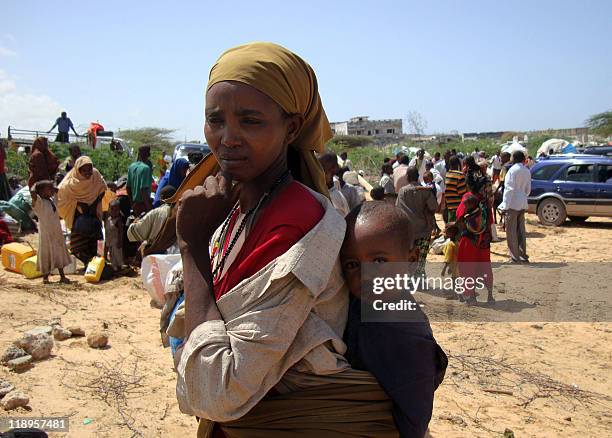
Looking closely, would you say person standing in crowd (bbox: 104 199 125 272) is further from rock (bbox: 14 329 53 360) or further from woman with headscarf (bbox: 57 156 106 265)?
rock (bbox: 14 329 53 360)

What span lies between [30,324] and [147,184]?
3.28 meters

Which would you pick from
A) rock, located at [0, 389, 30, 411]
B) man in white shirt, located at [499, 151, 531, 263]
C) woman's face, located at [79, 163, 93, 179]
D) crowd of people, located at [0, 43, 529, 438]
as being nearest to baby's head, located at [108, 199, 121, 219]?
woman's face, located at [79, 163, 93, 179]

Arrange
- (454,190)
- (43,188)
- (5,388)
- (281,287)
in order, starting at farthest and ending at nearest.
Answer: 1. (454,190)
2. (43,188)
3. (5,388)
4. (281,287)

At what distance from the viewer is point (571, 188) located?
1374cm

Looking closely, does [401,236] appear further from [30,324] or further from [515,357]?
[30,324]

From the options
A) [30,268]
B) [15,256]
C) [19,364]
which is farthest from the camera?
[15,256]

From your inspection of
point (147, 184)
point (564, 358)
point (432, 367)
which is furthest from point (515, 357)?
point (147, 184)

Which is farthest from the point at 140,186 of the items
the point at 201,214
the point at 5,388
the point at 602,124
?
the point at 602,124

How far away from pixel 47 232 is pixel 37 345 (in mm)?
3155

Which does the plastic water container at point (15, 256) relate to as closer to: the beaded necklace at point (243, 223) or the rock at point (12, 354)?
the rock at point (12, 354)

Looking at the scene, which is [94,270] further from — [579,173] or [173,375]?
[579,173]

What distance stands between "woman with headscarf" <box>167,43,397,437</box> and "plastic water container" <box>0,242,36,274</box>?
7740 mm

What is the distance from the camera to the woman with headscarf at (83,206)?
842 cm

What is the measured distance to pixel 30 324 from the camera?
590 cm
